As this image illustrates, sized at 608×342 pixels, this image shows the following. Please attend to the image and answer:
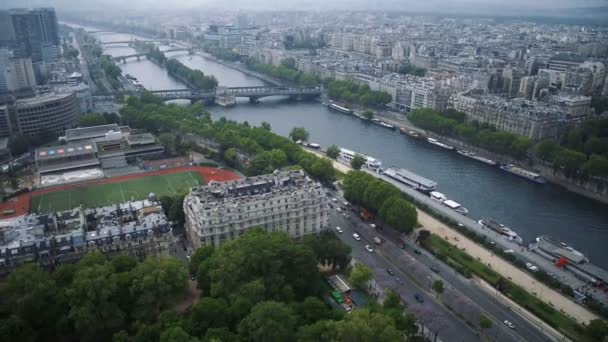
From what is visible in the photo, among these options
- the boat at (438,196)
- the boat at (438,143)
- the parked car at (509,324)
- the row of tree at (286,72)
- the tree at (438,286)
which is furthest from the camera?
the row of tree at (286,72)

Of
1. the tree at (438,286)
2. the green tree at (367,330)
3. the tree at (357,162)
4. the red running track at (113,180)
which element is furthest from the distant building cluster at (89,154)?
the tree at (438,286)

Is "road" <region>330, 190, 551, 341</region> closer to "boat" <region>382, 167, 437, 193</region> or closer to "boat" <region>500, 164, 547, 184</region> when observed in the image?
"boat" <region>382, 167, 437, 193</region>

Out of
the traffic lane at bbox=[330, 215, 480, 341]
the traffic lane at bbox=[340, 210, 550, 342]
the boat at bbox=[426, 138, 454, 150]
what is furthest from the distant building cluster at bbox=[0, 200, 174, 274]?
the boat at bbox=[426, 138, 454, 150]

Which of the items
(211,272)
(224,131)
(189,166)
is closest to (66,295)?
(211,272)

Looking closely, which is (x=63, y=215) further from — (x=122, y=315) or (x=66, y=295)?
(x=122, y=315)

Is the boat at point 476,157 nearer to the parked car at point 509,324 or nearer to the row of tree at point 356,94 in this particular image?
the row of tree at point 356,94

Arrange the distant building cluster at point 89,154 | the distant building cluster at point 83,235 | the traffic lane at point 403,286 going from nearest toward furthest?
the traffic lane at point 403,286, the distant building cluster at point 83,235, the distant building cluster at point 89,154

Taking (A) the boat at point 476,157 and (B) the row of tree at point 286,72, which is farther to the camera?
(B) the row of tree at point 286,72
